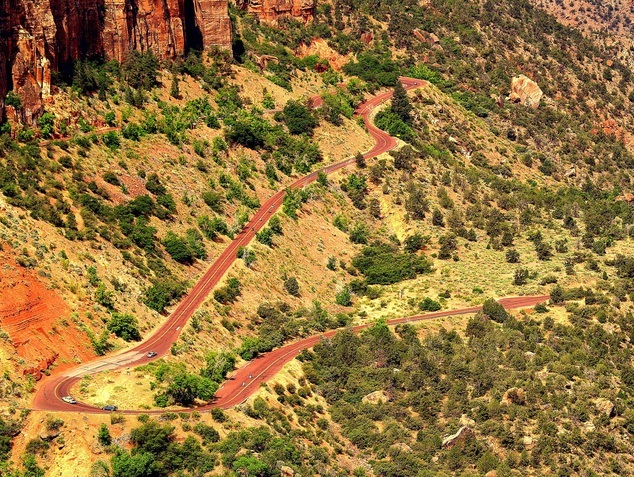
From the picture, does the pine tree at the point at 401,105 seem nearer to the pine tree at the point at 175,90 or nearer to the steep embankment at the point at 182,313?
the steep embankment at the point at 182,313

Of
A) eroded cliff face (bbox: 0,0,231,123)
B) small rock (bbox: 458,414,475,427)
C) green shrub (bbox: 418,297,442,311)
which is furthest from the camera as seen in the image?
green shrub (bbox: 418,297,442,311)

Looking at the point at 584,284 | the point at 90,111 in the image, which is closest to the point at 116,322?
the point at 90,111

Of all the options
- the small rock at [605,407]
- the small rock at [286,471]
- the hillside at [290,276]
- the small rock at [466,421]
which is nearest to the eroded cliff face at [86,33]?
the hillside at [290,276]

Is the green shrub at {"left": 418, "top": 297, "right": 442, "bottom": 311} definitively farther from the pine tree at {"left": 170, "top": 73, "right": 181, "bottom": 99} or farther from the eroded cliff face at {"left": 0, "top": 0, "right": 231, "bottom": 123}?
the eroded cliff face at {"left": 0, "top": 0, "right": 231, "bottom": 123}

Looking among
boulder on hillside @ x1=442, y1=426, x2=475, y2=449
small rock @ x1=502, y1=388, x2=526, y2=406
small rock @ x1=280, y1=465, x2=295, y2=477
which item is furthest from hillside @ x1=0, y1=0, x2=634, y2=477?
small rock @ x1=502, y1=388, x2=526, y2=406

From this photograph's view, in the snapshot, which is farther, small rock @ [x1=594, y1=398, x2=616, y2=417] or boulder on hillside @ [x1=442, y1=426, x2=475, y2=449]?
small rock @ [x1=594, y1=398, x2=616, y2=417]
